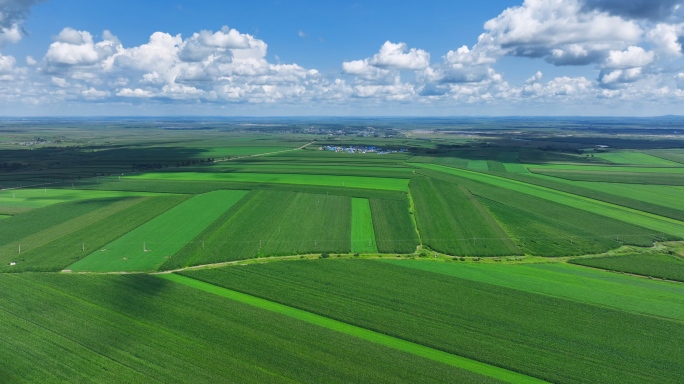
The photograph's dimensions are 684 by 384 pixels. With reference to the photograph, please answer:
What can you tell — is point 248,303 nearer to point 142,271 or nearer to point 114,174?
point 142,271

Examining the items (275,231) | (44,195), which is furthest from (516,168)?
(44,195)

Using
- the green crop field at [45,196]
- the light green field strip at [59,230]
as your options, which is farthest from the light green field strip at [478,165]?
the light green field strip at [59,230]

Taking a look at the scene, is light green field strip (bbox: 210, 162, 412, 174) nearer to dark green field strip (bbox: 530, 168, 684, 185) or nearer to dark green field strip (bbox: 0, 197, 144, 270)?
dark green field strip (bbox: 530, 168, 684, 185)

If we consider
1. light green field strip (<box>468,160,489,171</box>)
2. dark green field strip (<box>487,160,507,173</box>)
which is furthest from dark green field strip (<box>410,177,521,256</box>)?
light green field strip (<box>468,160,489,171</box>)

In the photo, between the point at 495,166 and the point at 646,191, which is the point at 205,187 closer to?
the point at 495,166

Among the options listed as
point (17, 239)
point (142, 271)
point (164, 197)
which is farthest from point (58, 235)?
point (164, 197)

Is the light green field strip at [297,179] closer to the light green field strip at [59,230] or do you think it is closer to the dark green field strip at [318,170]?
the dark green field strip at [318,170]
